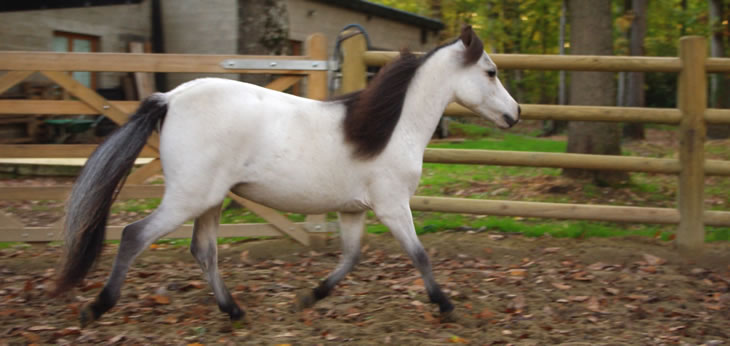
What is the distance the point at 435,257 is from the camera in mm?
5145

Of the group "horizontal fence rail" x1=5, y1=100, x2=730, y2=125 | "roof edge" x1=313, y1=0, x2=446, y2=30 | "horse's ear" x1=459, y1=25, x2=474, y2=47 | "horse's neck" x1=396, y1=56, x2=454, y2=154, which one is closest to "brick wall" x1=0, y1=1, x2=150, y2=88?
"roof edge" x1=313, y1=0, x2=446, y2=30

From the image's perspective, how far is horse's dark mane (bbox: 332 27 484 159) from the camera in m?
3.63

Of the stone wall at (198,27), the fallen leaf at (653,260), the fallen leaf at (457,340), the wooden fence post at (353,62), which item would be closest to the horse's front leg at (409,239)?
the fallen leaf at (457,340)

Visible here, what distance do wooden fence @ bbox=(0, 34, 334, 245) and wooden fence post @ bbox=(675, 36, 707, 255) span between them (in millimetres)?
2993

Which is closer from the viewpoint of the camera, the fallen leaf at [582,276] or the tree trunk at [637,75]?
the fallen leaf at [582,276]

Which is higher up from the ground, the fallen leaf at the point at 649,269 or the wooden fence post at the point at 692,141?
the wooden fence post at the point at 692,141

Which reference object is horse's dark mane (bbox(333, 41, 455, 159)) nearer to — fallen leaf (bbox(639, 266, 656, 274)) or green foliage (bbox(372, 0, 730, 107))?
fallen leaf (bbox(639, 266, 656, 274))

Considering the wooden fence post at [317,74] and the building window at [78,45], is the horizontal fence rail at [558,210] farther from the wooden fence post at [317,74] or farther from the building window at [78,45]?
the building window at [78,45]

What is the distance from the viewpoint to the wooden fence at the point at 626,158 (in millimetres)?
5074

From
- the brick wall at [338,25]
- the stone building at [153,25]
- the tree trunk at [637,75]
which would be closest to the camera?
the stone building at [153,25]

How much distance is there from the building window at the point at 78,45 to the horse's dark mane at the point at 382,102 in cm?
1080

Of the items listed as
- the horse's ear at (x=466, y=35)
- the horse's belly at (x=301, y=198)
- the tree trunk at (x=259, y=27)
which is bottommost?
the horse's belly at (x=301, y=198)

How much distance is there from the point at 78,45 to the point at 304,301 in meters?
11.6

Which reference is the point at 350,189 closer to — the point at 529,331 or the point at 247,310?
the point at 247,310
